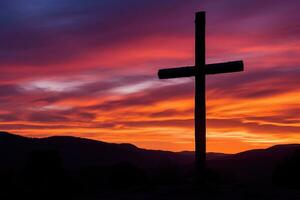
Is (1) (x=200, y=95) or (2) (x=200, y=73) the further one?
(2) (x=200, y=73)

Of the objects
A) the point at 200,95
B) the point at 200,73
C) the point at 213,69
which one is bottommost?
the point at 200,95

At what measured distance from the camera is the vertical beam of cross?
15480 millimetres

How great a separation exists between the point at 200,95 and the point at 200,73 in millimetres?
743

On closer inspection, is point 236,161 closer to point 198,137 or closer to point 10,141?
point 10,141

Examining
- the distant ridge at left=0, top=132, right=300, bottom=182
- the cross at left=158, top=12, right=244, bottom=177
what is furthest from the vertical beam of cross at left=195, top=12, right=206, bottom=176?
the distant ridge at left=0, top=132, right=300, bottom=182

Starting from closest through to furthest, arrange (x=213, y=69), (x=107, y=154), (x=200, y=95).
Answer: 1. (x=200, y=95)
2. (x=213, y=69)
3. (x=107, y=154)

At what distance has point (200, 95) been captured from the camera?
1565cm

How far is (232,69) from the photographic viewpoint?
15.7 m

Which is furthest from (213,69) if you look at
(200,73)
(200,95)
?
(200,95)

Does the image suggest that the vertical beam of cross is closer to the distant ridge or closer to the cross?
the cross

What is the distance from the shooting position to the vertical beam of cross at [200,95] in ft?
50.8

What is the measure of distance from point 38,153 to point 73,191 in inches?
139

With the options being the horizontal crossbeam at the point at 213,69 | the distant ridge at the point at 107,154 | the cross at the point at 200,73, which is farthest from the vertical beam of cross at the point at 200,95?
the distant ridge at the point at 107,154

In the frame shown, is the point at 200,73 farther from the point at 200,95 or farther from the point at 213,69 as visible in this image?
the point at 200,95
